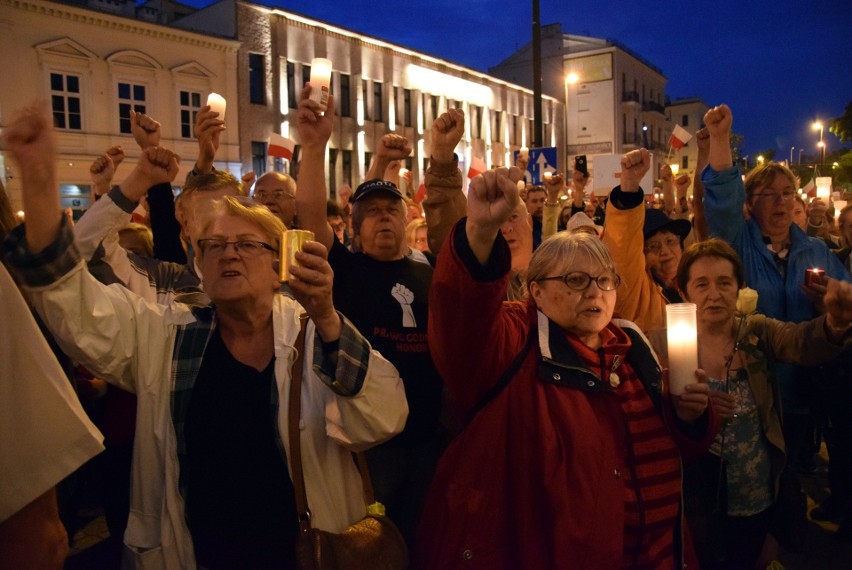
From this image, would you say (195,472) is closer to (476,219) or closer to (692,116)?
(476,219)

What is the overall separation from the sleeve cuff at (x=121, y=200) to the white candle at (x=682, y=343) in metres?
2.21

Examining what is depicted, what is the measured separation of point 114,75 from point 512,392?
2481cm

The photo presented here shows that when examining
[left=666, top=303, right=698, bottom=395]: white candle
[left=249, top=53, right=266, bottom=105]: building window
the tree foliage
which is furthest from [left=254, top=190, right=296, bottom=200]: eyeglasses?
the tree foliage

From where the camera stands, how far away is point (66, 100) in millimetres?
21859

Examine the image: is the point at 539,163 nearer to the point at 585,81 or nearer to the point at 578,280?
the point at 578,280

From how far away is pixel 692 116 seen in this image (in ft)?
241

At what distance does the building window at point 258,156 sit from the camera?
85.9ft

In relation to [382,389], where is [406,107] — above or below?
above

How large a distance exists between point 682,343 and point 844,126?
36482mm

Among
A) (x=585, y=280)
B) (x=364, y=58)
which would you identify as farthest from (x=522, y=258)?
(x=364, y=58)

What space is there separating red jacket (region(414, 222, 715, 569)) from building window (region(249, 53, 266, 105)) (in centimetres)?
2658

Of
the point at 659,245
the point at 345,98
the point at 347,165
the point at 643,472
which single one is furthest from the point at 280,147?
the point at 345,98

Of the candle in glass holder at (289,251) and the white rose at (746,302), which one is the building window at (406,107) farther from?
the candle in glass holder at (289,251)

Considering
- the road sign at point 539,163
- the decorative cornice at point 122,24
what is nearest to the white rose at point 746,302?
the road sign at point 539,163
